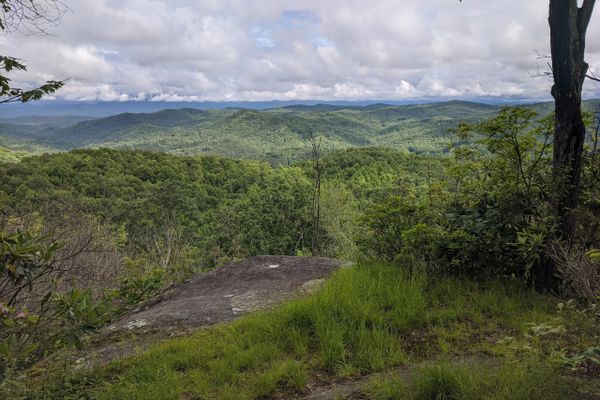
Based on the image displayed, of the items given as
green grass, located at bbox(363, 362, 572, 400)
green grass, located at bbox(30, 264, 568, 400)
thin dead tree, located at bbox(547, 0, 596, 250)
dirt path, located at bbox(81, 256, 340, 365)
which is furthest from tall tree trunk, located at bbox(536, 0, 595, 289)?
dirt path, located at bbox(81, 256, 340, 365)

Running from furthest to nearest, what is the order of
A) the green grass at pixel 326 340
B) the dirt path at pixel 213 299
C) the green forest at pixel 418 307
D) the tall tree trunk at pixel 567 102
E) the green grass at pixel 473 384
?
1. the dirt path at pixel 213 299
2. the tall tree trunk at pixel 567 102
3. the green grass at pixel 326 340
4. the green forest at pixel 418 307
5. the green grass at pixel 473 384

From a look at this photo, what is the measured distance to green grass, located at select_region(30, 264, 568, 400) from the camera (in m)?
3.41

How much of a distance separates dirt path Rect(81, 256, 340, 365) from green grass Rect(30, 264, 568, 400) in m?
0.56

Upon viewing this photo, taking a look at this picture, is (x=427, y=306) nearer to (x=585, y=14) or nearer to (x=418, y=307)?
(x=418, y=307)

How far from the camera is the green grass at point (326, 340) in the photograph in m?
3.41

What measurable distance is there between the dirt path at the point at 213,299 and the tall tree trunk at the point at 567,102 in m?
3.48

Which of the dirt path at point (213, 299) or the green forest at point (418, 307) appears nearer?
the green forest at point (418, 307)

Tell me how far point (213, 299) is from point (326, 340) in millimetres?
2726

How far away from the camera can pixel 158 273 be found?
7914 millimetres

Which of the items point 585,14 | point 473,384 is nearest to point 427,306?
point 473,384

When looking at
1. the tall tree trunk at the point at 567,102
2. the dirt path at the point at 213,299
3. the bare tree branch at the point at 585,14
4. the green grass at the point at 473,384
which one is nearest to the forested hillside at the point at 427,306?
the green grass at the point at 473,384

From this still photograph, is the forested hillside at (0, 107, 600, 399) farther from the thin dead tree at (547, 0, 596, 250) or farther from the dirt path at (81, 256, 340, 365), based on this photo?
the dirt path at (81, 256, 340, 365)

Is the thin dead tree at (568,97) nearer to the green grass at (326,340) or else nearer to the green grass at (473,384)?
the green grass at (326,340)

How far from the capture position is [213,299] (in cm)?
603
